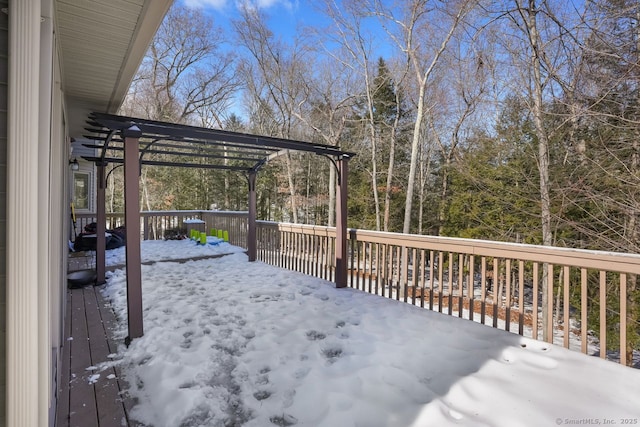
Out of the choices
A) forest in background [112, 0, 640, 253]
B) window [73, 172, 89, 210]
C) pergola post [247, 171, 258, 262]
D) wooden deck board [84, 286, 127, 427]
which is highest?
forest in background [112, 0, 640, 253]

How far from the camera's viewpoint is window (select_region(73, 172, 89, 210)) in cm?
910

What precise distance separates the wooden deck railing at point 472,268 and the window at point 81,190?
1891 mm

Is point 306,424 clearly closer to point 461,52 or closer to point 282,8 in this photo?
point 461,52

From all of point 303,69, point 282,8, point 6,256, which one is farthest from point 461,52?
point 6,256

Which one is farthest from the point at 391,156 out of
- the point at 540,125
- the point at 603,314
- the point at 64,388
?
the point at 64,388

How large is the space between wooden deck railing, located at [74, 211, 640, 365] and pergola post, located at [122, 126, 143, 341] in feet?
9.24

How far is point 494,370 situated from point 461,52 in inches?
403

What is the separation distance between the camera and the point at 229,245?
8.12m

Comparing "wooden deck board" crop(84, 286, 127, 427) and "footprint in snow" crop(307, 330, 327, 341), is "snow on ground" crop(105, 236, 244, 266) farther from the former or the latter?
"footprint in snow" crop(307, 330, 327, 341)

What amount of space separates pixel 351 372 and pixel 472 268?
1766 millimetres

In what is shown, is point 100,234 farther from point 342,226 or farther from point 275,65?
point 275,65

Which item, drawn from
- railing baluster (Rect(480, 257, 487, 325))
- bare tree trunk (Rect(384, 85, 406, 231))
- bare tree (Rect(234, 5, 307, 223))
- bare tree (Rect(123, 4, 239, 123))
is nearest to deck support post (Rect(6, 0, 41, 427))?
railing baluster (Rect(480, 257, 487, 325))

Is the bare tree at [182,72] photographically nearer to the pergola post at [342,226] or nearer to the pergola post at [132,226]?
the pergola post at [342,226]

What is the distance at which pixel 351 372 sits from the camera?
2416 millimetres
